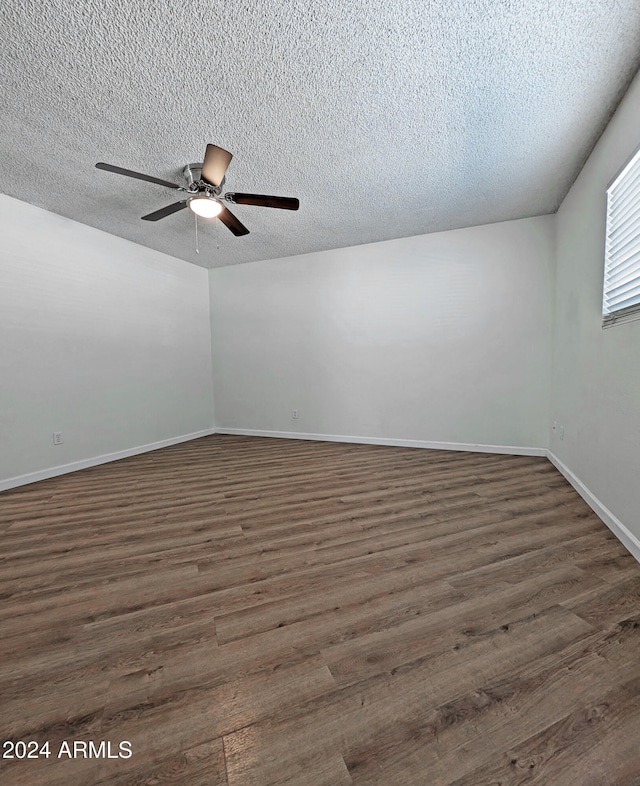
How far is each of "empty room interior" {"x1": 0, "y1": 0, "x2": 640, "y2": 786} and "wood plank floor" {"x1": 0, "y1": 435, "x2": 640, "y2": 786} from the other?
0.04 feet

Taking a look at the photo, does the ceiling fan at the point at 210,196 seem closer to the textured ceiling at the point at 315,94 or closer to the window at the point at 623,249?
the textured ceiling at the point at 315,94

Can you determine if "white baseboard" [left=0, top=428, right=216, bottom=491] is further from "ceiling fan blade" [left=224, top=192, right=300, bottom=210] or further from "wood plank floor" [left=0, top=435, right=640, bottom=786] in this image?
"ceiling fan blade" [left=224, top=192, right=300, bottom=210]

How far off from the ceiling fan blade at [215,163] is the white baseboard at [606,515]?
3110 millimetres

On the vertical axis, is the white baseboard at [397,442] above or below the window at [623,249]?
below

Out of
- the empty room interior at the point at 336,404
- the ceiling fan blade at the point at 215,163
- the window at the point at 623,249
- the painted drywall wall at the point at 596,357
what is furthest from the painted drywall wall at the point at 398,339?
the ceiling fan blade at the point at 215,163

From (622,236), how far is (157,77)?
2.78 m

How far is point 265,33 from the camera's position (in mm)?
1610

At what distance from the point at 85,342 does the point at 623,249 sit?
4605 millimetres

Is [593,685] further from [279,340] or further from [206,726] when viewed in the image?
[279,340]

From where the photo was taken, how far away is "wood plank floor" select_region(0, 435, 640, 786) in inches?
35.5

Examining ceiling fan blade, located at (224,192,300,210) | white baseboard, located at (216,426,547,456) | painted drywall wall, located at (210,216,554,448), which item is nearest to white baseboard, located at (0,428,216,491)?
white baseboard, located at (216,426,547,456)

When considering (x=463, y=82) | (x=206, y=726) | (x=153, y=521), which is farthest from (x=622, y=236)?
(x=153, y=521)

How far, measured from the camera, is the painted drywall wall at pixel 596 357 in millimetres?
1934

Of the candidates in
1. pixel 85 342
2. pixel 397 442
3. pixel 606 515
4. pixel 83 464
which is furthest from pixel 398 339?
pixel 83 464
